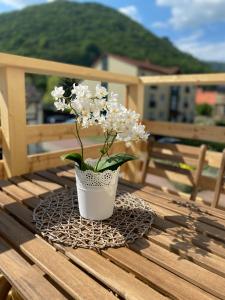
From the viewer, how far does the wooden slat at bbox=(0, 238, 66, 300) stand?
0.72 m

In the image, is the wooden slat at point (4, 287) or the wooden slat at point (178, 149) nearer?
the wooden slat at point (4, 287)

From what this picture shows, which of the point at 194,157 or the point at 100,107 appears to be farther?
the point at 194,157

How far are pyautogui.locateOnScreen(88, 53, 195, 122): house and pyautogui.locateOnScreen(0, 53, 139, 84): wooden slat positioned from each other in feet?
55.6

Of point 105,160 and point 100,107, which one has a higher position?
point 100,107

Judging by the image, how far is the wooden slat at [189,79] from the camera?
2.06 m

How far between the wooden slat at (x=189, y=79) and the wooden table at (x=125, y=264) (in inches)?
47.6

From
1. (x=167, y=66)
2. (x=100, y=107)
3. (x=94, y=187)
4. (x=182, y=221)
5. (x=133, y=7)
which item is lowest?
(x=182, y=221)

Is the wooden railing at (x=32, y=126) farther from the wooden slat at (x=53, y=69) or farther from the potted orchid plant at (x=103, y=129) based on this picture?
the potted orchid plant at (x=103, y=129)

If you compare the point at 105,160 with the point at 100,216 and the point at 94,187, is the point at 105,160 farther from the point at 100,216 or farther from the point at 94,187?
the point at 100,216

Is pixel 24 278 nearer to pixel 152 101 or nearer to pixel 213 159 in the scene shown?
pixel 213 159

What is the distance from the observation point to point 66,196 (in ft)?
4.55

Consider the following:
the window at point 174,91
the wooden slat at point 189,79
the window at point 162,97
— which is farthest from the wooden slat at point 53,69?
the window at point 174,91

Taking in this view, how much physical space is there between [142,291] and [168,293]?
0.23 feet

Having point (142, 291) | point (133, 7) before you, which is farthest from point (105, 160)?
point (133, 7)
